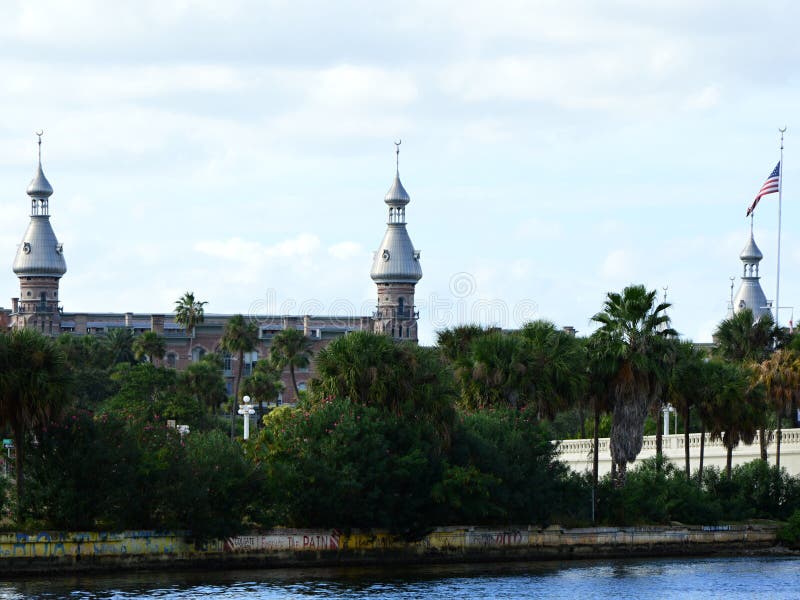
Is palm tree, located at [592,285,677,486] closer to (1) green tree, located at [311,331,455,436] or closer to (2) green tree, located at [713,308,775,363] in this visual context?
(1) green tree, located at [311,331,455,436]

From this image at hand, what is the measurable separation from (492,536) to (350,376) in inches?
293

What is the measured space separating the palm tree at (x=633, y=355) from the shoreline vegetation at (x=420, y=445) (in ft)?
0.20

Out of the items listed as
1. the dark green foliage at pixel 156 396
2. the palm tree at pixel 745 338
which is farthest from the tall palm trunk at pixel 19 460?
the palm tree at pixel 745 338

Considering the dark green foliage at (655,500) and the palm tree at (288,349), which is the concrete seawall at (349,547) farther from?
the palm tree at (288,349)

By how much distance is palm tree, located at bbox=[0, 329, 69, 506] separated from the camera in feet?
150

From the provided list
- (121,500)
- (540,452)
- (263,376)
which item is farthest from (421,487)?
(263,376)

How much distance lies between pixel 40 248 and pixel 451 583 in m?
115

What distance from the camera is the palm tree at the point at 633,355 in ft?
192

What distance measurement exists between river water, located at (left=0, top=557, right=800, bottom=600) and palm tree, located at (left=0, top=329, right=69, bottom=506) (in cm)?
432

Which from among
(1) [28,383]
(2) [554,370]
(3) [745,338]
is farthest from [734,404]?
(1) [28,383]

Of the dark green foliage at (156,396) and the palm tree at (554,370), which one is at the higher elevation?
the palm tree at (554,370)

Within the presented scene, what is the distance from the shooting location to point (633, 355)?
58531 millimetres

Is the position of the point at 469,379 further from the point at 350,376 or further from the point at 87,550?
the point at 87,550

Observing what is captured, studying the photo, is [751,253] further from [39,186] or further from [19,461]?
[19,461]
